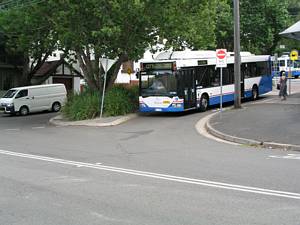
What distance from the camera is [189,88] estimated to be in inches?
994

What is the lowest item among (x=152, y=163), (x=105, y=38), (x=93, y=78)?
(x=152, y=163)

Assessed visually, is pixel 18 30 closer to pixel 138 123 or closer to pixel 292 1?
pixel 138 123

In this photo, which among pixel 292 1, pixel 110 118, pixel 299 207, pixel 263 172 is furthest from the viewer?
pixel 292 1

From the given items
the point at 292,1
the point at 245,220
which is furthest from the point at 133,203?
the point at 292,1

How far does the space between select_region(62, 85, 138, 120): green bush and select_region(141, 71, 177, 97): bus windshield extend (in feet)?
4.72

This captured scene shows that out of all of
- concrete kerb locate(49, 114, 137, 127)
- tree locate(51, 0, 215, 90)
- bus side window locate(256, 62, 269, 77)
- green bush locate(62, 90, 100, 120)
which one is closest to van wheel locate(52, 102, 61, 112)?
green bush locate(62, 90, 100, 120)

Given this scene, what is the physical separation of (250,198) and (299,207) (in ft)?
2.68

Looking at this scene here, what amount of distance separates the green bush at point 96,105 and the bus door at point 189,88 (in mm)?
3281

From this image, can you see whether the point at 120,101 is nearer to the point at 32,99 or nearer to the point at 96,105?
the point at 96,105

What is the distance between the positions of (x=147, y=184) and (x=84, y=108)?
1726 cm

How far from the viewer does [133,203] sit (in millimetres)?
7277

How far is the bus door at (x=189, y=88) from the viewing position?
983 inches

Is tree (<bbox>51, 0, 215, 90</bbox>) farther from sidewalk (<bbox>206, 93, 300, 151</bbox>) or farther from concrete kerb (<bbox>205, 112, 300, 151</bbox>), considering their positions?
concrete kerb (<bbox>205, 112, 300, 151</bbox>)

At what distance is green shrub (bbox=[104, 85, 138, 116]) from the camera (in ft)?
84.0
